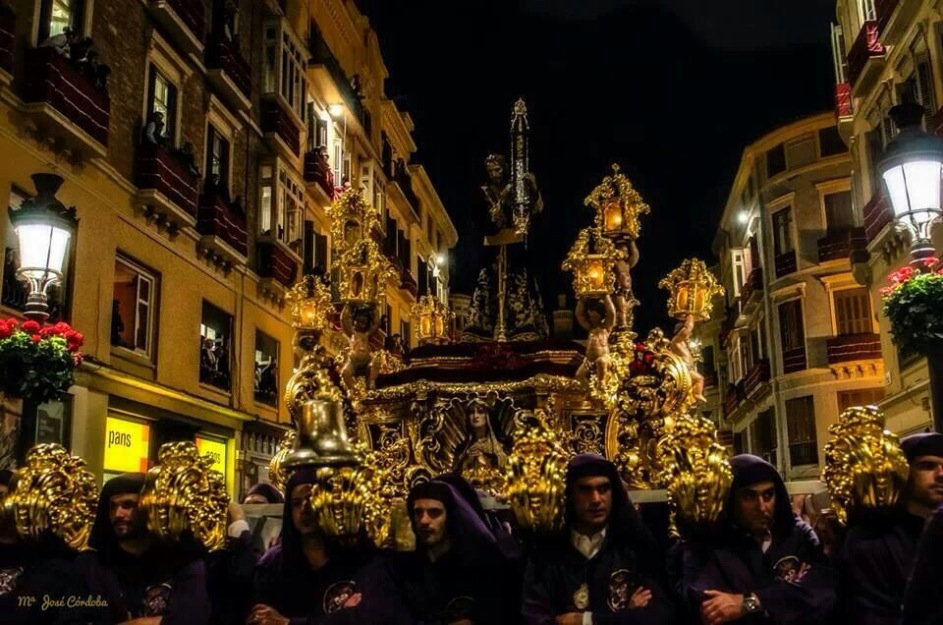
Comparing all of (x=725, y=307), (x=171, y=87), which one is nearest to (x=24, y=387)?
(x=171, y=87)

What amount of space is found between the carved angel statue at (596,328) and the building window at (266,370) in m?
13.2

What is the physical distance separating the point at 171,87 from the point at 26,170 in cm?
526

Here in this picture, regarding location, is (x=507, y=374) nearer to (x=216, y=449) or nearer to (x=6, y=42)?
(x=6, y=42)

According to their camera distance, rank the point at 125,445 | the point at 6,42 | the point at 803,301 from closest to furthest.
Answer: the point at 6,42 → the point at 125,445 → the point at 803,301

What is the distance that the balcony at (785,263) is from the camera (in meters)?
30.9

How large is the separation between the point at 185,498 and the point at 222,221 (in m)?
13.8

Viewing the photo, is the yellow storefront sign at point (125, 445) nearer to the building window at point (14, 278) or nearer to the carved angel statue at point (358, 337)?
the building window at point (14, 278)

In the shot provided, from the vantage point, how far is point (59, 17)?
1373cm

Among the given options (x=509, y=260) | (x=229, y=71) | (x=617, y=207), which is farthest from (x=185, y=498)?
(x=229, y=71)

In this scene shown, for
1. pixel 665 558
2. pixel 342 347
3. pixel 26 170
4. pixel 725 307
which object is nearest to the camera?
pixel 665 558

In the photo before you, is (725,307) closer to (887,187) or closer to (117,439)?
(117,439)

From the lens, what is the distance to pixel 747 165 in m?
35.0

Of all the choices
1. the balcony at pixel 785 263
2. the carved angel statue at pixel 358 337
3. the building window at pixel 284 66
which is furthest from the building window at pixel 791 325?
the carved angel statue at pixel 358 337

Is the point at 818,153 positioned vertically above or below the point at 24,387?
above
